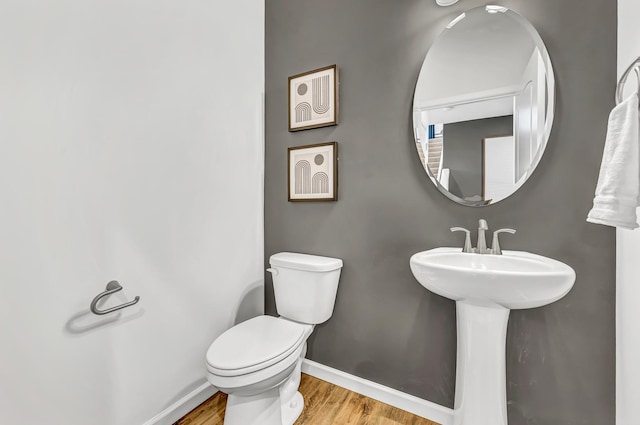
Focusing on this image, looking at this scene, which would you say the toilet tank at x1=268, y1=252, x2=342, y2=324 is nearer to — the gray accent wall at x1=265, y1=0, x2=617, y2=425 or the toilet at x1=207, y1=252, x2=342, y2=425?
the toilet at x1=207, y1=252, x2=342, y2=425

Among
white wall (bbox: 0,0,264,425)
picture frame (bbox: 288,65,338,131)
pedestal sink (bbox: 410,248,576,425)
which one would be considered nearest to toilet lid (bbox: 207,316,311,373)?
white wall (bbox: 0,0,264,425)

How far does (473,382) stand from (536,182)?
0.87 meters

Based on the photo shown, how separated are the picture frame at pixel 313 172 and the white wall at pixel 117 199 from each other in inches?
13.3

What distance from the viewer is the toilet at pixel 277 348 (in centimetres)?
115

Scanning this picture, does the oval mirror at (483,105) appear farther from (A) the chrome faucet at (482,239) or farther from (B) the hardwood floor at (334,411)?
(B) the hardwood floor at (334,411)

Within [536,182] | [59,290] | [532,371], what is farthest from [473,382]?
[59,290]

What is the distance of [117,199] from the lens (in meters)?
1.19

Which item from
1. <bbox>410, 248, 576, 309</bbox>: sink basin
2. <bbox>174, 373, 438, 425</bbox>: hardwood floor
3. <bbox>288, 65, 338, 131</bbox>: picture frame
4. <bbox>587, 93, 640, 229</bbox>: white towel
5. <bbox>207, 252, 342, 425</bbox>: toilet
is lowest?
<bbox>174, 373, 438, 425</bbox>: hardwood floor

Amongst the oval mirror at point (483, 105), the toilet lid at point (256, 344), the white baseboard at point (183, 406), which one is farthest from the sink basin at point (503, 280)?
the white baseboard at point (183, 406)

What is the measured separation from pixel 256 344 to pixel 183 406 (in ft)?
1.92

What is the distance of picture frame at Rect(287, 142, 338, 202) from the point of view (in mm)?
1694

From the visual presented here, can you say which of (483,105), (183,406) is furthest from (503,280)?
(183,406)

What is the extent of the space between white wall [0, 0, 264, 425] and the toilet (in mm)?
344

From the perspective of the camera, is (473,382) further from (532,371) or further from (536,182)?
(536,182)
